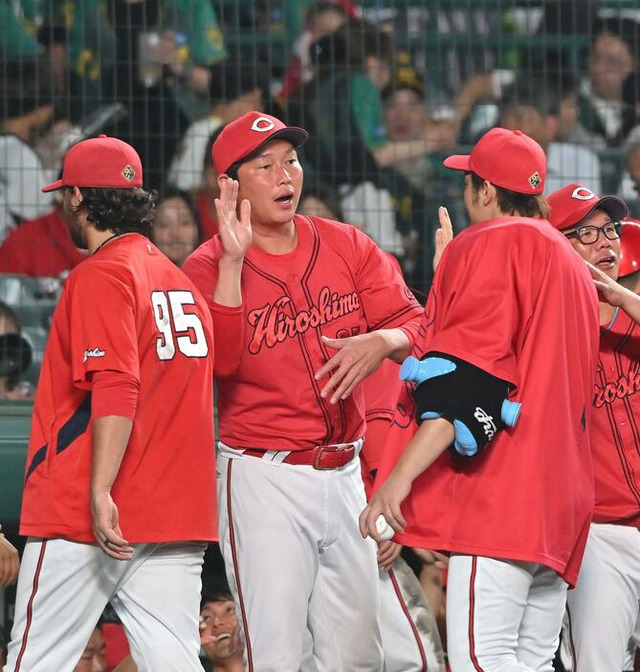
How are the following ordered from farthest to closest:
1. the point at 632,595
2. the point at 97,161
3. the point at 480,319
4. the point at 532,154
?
the point at 632,595 → the point at 97,161 → the point at 532,154 → the point at 480,319

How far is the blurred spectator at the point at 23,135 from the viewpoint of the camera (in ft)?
18.5

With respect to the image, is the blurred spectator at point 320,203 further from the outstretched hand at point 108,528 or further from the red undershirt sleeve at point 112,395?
the outstretched hand at point 108,528

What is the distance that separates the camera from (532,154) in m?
2.81

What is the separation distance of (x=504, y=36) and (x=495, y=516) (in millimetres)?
3811

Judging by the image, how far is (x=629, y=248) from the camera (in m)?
3.57

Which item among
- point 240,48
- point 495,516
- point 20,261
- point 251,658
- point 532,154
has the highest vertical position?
point 240,48

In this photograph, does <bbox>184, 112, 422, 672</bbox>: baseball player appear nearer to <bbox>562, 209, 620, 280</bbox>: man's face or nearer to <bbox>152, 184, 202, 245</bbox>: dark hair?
<bbox>562, 209, 620, 280</bbox>: man's face

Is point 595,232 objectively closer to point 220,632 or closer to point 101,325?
point 101,325

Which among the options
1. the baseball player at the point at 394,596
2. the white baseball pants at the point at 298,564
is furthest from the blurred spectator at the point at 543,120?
the white baseball pants at the point at 298,564

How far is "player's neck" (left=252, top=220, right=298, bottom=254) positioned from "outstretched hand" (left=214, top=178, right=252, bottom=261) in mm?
140

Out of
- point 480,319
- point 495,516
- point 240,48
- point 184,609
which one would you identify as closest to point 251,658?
point 184,609

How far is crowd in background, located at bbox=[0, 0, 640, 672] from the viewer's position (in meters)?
5.63

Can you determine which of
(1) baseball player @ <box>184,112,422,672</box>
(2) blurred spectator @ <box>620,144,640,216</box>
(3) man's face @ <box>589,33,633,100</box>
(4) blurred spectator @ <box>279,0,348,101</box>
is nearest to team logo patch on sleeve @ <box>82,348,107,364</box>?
(1) baseball player @ <box>184,112,422,672</box>

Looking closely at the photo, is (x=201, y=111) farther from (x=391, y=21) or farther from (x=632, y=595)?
(x=632, y=595)
